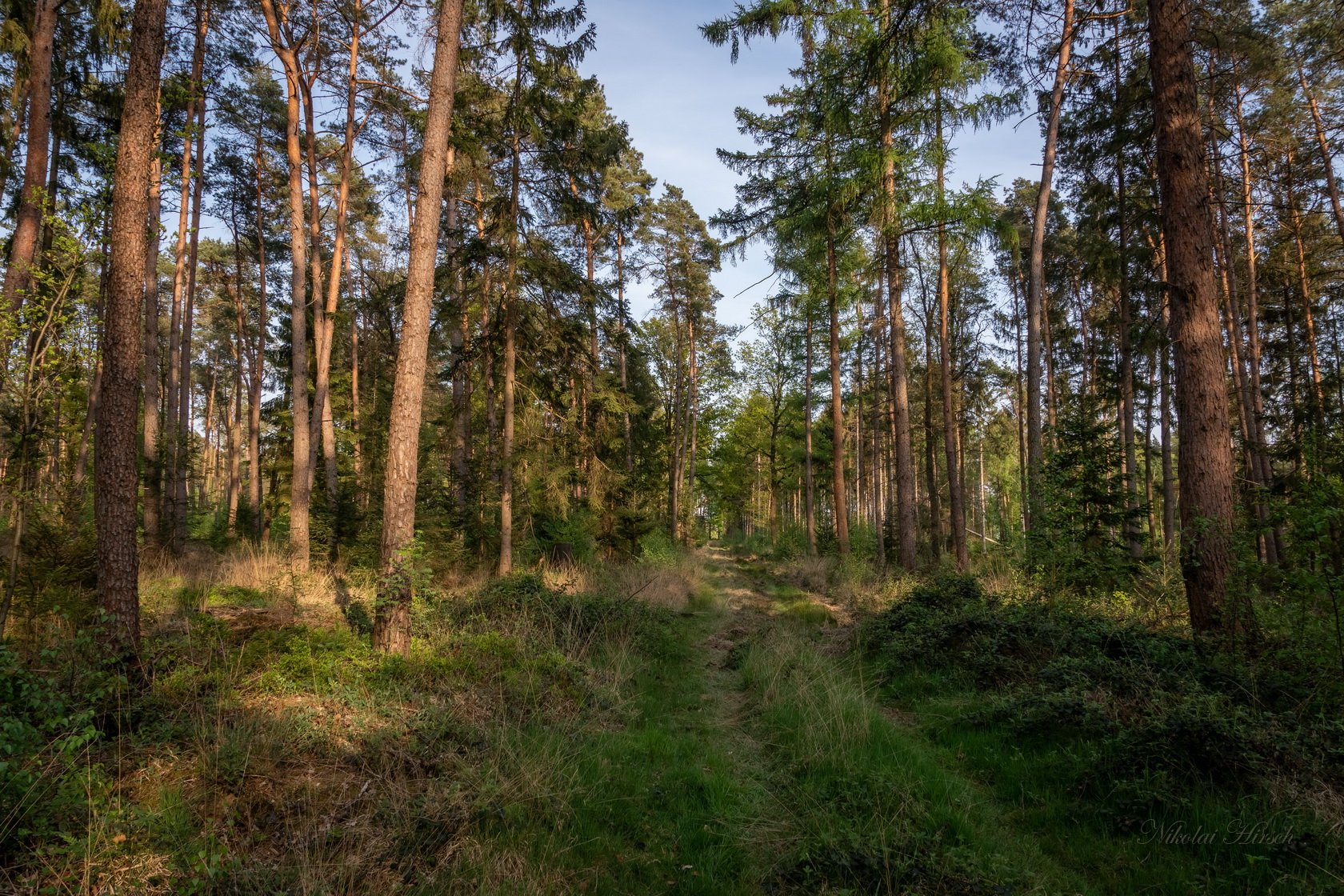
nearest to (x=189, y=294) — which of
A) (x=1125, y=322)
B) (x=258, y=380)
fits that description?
(x=258, y=380)

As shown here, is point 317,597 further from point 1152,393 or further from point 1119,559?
point 1152,393

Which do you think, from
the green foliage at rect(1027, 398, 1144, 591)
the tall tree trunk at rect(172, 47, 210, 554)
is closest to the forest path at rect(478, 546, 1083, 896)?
the green foliage at rect(1027, 398, 1144, 591)

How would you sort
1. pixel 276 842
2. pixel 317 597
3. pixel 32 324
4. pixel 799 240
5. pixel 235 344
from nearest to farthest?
1. pixel 276 842
2. pixel 32 324
3. pixel 317 597
4. pixel 799 240
5. pixel 235 344

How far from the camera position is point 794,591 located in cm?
1555

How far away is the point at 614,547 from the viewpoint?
53.7ft

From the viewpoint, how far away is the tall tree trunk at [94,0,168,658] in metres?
4.74

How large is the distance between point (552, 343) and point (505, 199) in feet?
10.3

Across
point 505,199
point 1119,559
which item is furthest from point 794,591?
point 505,199

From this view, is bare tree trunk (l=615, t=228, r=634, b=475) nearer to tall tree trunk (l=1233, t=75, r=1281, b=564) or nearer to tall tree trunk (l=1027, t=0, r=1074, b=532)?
tall tree trunk (l=1027, t=0, r=1074, b=532)

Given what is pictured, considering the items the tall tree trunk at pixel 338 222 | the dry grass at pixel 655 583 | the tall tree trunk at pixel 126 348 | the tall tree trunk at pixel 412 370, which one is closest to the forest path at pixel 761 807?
the tall tree trunk at pixel 412 370

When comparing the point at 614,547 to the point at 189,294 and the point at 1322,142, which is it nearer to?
the point at 189,294

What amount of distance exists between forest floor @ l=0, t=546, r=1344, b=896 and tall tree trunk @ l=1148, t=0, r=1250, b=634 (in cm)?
271

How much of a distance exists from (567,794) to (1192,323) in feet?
26.1

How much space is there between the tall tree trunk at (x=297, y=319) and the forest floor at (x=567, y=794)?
5369 millimetres
